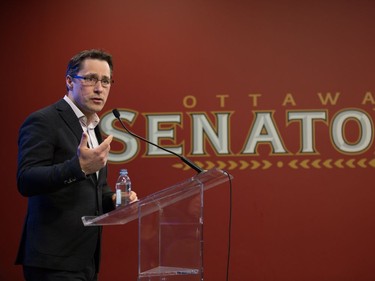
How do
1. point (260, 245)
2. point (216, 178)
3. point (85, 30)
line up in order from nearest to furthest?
point (216, 178) → point (260, 245) → point (85, 30)

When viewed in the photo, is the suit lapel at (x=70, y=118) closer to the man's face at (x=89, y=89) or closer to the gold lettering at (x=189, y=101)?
the man's face at (x=89, y=89)

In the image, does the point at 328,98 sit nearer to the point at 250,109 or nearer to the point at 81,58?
the point at 250,109

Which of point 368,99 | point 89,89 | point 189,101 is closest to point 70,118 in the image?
point 89,89

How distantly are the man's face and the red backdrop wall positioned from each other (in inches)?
81.9

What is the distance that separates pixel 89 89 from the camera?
8.07 feet

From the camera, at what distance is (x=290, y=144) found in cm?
447

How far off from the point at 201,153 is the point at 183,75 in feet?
2.07

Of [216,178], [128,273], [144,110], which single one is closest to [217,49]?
[144,110]

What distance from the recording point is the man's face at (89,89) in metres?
2.45

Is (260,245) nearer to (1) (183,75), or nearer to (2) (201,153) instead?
(2) (201,153)

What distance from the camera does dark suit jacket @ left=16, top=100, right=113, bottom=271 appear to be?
7.21ft

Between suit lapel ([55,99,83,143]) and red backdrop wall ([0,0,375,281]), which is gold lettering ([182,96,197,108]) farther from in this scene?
suit lapel ([55,99,83,143])

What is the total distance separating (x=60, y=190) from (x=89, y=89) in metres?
0.45

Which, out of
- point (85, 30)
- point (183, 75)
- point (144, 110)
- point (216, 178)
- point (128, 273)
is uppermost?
point (85, 30)
